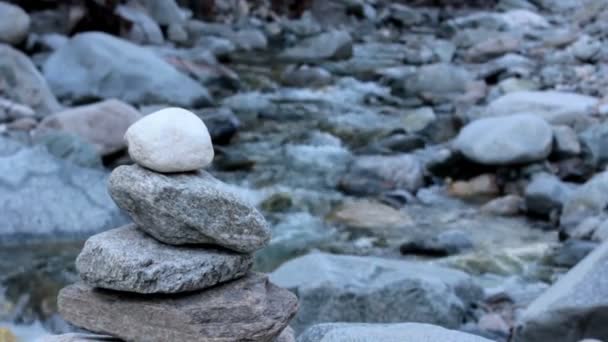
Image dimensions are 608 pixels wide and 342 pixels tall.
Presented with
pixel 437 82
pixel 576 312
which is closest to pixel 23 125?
pixel 576 312

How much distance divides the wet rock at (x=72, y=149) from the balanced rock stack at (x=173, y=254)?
16.6 feet

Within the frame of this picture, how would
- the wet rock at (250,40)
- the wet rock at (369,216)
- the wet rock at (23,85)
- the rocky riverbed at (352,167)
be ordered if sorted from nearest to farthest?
the rocky riverbed at (352,167) < the wet rock at (369,216) < the wet rock at (23,85) < the wet rock at (250,40)

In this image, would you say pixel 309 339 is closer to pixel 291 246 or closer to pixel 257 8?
pixel 291 246

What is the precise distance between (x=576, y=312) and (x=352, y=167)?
16.6 feet

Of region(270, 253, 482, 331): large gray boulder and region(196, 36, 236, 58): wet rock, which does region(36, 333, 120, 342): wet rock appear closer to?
region(270, 253, 482, 331): large gray boulder

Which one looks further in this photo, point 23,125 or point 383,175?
point 23,125

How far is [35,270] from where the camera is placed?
6.29m

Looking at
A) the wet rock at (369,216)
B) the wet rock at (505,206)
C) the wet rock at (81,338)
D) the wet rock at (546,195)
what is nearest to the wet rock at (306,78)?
the wet rock at (369,216)

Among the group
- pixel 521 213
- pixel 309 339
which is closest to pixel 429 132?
pixel 521 213

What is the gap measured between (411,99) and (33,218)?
24.3 feet

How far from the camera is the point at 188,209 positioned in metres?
3.07

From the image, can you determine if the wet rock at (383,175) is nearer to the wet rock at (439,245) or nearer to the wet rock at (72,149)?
the wet rock at (439,245)

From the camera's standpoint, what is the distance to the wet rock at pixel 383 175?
28.8 ft

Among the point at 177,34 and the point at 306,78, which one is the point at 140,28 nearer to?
the point at 177,34
